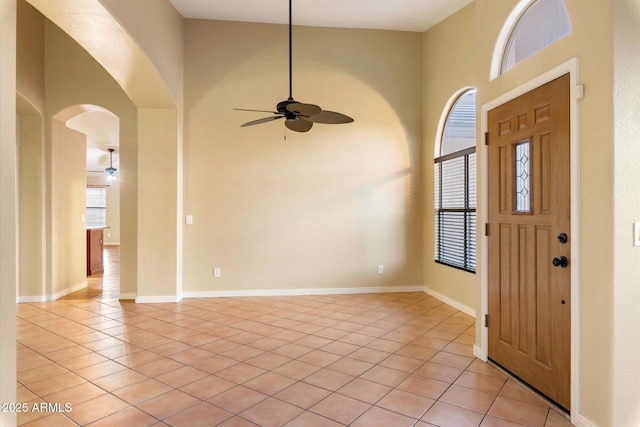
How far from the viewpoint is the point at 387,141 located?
226 inches

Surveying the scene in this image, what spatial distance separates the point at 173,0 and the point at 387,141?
137 inches

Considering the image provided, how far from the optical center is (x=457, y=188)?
4969 millimetres

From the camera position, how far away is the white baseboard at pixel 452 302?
4569 millimetres

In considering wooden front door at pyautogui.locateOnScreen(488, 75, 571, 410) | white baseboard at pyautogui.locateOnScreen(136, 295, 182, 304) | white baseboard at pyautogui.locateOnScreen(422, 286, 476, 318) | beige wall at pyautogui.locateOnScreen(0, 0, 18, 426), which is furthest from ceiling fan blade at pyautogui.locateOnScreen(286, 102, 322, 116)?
white baseboard at pyautogui.locateOnScreen(136, 295, 182, 304)

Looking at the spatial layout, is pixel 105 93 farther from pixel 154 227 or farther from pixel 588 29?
pixel 588 29

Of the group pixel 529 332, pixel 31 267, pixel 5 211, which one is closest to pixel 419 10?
pixel 529 332

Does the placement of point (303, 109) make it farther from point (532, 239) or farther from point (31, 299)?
point (31, 299)

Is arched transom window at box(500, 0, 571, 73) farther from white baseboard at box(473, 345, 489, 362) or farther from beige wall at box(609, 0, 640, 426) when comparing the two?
white baseboard at box(473, 345, 489, 362)

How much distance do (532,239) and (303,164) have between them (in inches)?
141

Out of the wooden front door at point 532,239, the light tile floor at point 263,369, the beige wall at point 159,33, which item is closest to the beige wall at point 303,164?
the beige wall at point 159,33

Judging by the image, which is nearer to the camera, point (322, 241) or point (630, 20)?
point (630, 20)

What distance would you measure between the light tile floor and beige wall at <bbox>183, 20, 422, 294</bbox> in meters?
0.91

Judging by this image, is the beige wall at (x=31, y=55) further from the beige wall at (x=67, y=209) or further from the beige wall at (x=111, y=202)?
the beige wall at (x=111, y=202)

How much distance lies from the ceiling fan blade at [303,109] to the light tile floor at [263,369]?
2149 millimetres
